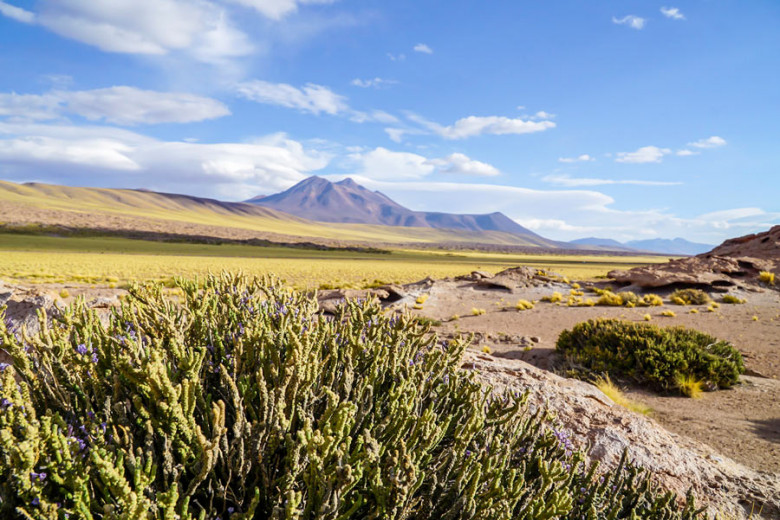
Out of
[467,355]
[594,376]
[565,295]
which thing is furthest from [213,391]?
[565,295]

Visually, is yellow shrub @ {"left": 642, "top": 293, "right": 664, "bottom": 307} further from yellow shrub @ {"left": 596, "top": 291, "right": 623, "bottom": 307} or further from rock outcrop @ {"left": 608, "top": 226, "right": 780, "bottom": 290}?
rock outcrop @ {"left": 608, "top": 226, "right": 780, "bottom": 290}

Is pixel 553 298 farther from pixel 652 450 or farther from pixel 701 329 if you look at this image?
pixel 652 450

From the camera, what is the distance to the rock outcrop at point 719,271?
21547 millimetres

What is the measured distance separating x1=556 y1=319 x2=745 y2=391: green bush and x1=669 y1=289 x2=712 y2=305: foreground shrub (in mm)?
10455

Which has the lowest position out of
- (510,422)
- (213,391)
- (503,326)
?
(503,326)

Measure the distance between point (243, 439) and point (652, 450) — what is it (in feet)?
13.3

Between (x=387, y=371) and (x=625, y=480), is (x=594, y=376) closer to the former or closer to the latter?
(x=625, y=480)

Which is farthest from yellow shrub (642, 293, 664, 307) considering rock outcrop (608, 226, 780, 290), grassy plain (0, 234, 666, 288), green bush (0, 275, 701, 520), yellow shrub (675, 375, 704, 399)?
green bush (0, 275, 701, 520)

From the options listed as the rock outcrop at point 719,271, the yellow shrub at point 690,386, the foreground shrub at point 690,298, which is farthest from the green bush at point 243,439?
the rock outcrop at point 719,271

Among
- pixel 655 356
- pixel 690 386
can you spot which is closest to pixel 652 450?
pixel 690 386

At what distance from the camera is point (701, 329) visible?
13547 millimetres

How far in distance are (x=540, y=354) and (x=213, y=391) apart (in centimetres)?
946

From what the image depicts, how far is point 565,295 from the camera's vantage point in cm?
2159

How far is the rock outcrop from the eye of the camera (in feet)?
70.7
